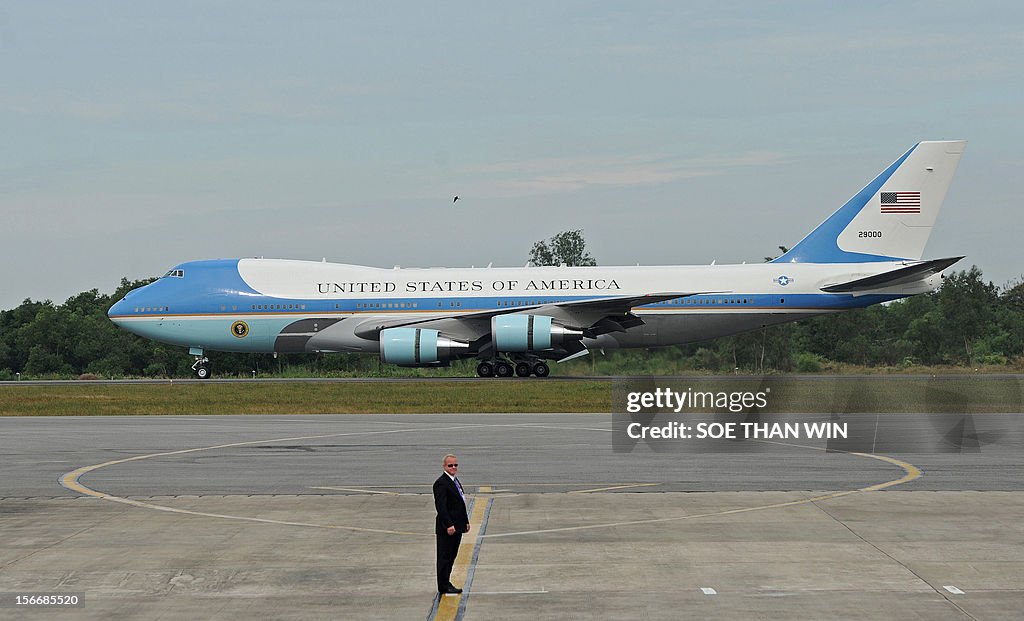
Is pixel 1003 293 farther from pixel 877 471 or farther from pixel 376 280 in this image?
pixel 877 471

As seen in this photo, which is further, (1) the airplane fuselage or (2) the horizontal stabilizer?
(1) the airplane fuselage


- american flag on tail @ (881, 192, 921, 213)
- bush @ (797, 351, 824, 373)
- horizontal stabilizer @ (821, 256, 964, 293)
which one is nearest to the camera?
horizontal stabilizer @ (821, 256, 964, 293)

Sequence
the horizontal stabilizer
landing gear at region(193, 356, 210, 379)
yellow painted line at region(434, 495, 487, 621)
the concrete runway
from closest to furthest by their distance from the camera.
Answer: yellow painted line at region(434, 495, 487, 621), the concrete runway, the horizontal stabilizer, landing gear at region(193, 356, 210, 379)

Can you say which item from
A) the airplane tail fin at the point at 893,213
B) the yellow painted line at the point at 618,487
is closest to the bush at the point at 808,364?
the airplane tail fin at the point at 893,213

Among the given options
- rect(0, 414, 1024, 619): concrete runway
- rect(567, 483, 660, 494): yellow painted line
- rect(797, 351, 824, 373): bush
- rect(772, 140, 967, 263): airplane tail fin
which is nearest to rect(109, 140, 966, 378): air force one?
rect(772, 140, 967, 263): airplane tail fin

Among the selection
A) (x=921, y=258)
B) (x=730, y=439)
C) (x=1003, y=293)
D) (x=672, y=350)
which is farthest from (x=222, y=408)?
(x=1003, y=293)

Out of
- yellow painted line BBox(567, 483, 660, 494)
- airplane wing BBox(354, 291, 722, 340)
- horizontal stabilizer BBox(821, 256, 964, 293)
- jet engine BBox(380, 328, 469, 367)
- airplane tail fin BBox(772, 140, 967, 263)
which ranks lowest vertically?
yellow painted line BBox(567, 483, 660, 494)

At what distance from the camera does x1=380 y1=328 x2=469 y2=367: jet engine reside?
46406mm

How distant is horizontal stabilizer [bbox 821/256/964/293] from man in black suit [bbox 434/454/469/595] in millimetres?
38052

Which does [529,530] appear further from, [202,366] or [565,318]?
[202,366]

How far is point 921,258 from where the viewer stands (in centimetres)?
5072

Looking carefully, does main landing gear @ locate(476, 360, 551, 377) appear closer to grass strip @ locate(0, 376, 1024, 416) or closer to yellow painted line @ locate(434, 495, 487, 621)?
grass strip @ locate(0, 376, 1024, 416)

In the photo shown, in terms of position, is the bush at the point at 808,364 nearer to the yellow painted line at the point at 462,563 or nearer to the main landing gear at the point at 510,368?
the main landing gear at the point at 510,368

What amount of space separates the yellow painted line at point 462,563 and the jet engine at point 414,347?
98.1 ft
